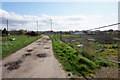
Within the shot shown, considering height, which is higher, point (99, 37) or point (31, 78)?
point (99, 37)

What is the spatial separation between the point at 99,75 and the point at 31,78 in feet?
8.56

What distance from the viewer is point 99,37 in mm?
8453

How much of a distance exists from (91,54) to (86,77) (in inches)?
101

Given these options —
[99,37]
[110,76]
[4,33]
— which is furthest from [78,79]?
[4,33]

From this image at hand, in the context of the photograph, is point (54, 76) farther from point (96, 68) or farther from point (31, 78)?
point (96, 68)

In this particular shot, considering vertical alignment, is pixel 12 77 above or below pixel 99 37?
below

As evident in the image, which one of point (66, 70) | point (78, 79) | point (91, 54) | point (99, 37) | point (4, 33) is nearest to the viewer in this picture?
point (78, 79)

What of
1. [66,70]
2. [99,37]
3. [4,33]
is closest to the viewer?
[66,70]

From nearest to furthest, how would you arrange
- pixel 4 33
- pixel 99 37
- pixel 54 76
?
pixel 54 76 < pixel 99 37 < pixel 4 33

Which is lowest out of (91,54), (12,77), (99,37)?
(12,77)

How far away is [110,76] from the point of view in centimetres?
311

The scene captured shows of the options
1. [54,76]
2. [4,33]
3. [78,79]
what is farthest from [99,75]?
[4,33]

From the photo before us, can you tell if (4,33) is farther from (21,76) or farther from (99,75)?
(99,75)

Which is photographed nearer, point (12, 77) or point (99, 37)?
point (12, 77)
